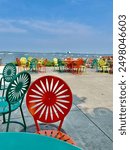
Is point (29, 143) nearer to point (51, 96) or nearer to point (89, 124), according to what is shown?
point (51, 96)

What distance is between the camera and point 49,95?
238 cm

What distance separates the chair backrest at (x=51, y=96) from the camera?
2344 millimetres

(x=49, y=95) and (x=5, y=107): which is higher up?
(x=49, y=95)

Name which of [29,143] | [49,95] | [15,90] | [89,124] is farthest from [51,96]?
[89,124]

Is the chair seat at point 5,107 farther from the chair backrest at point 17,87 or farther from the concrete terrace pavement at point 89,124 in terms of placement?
the concrete terrace pavement at point 89,124

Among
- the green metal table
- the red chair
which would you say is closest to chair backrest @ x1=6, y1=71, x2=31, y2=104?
the red chair

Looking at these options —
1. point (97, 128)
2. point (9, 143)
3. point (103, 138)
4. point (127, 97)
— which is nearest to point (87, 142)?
point (103, 138)

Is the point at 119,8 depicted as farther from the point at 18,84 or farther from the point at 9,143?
the point at 9,143

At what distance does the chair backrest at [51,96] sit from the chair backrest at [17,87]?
287mm

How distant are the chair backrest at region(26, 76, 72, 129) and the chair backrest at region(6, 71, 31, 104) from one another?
0.29m

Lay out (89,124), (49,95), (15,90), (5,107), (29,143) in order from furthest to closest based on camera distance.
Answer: (89,124) → (5,107) → (15,90) → (49,95) → (29,143)

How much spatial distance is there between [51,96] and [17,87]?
1.56 ft

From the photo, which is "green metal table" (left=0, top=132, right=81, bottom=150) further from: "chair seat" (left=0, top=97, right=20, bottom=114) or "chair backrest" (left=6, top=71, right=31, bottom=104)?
"chair seat" (left=0, top=97, right=20, bottom=114)

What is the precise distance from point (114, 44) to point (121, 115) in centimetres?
109
